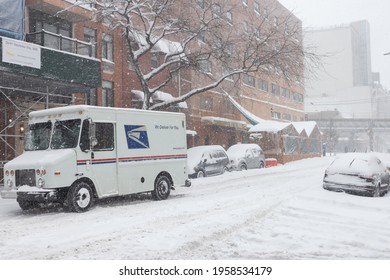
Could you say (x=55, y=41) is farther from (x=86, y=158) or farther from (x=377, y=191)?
(x=377, y=191)

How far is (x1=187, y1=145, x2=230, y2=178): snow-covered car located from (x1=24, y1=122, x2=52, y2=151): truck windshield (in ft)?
32.3

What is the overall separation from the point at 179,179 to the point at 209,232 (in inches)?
247

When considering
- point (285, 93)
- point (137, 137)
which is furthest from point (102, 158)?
point (285, 93)

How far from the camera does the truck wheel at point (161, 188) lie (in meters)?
13.1

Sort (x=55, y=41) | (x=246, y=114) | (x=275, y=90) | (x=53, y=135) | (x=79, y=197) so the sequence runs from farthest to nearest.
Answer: (x=275, y=90), (x=246, y=114), (x=55, y=41), (x=53, y=135), (x=79, y=197)

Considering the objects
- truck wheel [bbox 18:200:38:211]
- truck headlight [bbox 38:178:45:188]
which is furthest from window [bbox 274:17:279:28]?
truck headlight [bbox 38:178:45:188]

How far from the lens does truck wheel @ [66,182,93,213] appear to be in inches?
421

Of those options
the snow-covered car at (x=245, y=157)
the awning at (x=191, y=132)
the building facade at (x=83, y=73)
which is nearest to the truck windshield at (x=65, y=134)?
the building facade at (x=83, y=73)

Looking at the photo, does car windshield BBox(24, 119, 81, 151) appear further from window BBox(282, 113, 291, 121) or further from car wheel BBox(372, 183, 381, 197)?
window BBox(282, 113, 291, 121)

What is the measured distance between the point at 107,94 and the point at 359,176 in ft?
51.0

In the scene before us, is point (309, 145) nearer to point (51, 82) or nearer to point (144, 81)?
point (144, 81)

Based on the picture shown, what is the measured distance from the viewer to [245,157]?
84.8 feet

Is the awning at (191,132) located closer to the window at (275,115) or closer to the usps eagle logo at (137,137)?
the usps eagle logo at (137,137)

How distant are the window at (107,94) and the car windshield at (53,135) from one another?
12.4 metres
